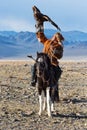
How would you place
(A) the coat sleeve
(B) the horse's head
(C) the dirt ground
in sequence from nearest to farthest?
(C) the dirt ground → (B) the horse's head → (A) the coat sleeve

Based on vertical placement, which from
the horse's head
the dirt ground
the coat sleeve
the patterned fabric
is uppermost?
the coat sleeve

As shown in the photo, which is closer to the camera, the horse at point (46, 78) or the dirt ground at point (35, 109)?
the dirt ground at point (35, 109)

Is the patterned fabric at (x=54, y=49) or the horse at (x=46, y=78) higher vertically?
the patterned fabric at (x=54, y=49)

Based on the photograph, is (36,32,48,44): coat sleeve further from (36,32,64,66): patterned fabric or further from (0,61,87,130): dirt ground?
(0,61,87,130): dirt ground

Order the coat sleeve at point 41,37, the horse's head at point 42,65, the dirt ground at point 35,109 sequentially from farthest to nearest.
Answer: the coat sleeve at point 41,37 → the horse's head at point 42,65 → the dirt ground at point 35,109

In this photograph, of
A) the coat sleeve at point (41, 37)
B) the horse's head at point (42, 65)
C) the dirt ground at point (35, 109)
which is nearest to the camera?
the dirt ground at point (35, 109)

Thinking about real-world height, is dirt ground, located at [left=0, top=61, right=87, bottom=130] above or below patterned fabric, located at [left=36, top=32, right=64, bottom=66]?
below

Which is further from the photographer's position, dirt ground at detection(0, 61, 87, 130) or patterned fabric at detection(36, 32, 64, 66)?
patterned fabric at detection(36, 32, 64, 66)

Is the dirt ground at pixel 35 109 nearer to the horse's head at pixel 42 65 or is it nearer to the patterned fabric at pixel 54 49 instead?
the horse's head at pixel 42 65

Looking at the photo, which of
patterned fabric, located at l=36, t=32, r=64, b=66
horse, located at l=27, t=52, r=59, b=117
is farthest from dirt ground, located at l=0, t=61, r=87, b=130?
patterned fabric, located at l=36, t=32, r=64, b=66

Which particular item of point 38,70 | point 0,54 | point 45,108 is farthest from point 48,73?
point 0,54

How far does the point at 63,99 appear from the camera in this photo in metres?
14.8

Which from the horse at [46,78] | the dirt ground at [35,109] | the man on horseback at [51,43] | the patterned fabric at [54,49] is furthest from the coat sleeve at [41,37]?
the dirt ground at [35,109]

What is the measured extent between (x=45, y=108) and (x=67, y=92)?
3.80 m
